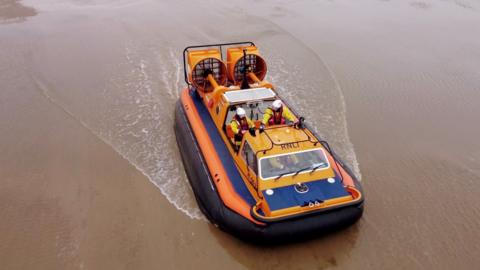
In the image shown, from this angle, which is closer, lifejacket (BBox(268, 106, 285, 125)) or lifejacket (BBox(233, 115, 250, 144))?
lifejacket (BBox(233, 115, 250, 144))

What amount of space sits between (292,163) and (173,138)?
2654 mm

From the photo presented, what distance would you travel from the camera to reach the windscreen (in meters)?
4.28

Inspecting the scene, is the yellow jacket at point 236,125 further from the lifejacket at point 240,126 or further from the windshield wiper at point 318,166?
the windshield wiper at point 318,166

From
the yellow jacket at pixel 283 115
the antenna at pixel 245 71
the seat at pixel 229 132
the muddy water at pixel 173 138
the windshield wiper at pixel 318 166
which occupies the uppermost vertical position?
the antenna at pixel 245 71

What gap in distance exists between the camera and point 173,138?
6352 mm

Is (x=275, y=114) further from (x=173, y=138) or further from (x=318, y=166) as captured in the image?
(x=173, y=138)

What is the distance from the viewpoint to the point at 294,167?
171 inches

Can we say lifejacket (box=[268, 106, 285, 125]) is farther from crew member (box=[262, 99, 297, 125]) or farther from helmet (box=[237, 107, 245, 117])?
helmet (box=[237, 107, 245, 117])

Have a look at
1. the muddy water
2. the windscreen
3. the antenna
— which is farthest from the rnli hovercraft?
the muddy water

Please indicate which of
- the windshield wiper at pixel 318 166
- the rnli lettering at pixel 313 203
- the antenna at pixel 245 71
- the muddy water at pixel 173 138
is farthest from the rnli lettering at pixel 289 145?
the antenna at pixel 245 71

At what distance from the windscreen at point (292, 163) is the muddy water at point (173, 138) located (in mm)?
849

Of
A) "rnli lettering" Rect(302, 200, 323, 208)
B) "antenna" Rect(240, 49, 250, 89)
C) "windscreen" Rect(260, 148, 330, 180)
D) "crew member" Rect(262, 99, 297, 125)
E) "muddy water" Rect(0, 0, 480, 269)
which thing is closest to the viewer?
"rnli lettering" Rect(302, 200, 323, 208)

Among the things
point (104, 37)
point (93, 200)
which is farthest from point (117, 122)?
point (104, 37)

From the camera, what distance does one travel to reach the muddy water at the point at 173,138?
14.5 ft
